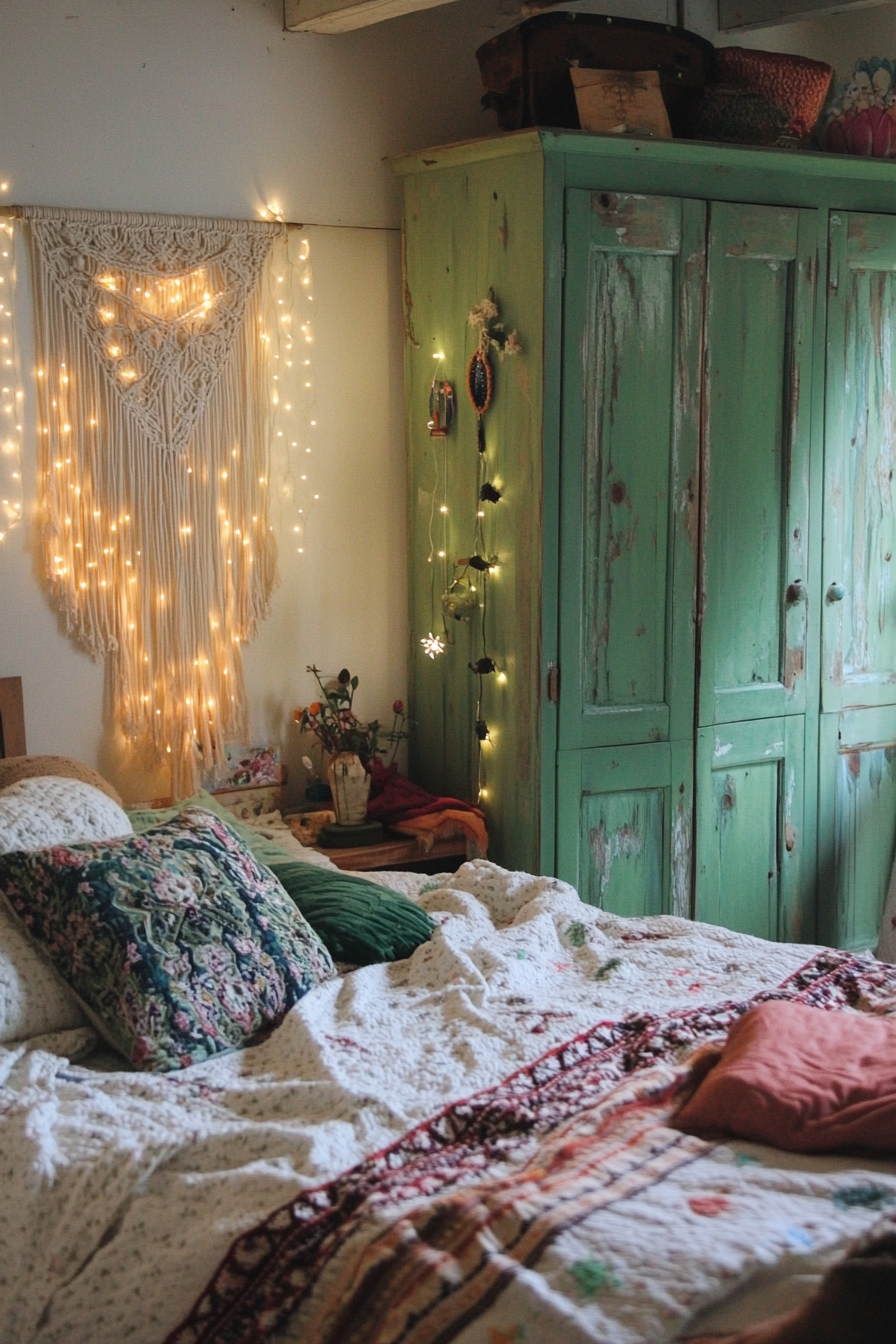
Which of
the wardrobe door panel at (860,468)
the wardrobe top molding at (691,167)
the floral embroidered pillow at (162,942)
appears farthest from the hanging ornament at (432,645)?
the floral embroidered pillow at (162,942)

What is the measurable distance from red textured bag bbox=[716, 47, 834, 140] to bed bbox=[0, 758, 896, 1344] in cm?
217

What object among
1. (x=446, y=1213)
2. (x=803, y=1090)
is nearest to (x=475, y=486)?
(x=803, y=1090)

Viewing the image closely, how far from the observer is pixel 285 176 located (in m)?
3.32

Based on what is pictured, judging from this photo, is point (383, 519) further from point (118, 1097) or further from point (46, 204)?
point (118, 1097)

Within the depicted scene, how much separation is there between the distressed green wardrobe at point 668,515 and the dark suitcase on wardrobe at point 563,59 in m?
0.15

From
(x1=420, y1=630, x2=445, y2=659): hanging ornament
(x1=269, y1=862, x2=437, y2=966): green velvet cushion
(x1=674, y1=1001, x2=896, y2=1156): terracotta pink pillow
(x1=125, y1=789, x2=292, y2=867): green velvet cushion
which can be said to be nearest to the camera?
(x1=674, y1=1001, x2=896, y2=1156): terracotta pink pillow

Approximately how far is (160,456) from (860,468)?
5.71 feet

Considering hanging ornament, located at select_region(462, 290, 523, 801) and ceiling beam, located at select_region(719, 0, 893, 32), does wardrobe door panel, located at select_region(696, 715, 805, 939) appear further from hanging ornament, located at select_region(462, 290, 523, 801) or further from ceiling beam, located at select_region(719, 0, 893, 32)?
ceiling beam, located at select_region(719, 0, 893, 32)

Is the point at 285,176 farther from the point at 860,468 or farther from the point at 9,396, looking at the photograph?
the point at 860,468

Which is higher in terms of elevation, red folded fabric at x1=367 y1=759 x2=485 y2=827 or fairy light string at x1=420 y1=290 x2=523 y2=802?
fairy light string at x1=420 y1=290 x2=523 y2=802

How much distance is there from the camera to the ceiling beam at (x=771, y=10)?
3508mm

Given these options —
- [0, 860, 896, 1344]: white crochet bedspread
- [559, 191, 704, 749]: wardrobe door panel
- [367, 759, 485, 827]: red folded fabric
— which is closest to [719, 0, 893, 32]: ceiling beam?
[559, 191, 704, 749]: wardrobe door panel

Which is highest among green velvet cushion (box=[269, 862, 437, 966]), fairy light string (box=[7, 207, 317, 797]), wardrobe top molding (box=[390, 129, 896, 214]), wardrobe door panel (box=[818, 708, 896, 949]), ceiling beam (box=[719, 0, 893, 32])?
ceiling beam (box=[719, 0, 893, 32])

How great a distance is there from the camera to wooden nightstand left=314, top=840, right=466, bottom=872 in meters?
3.18
